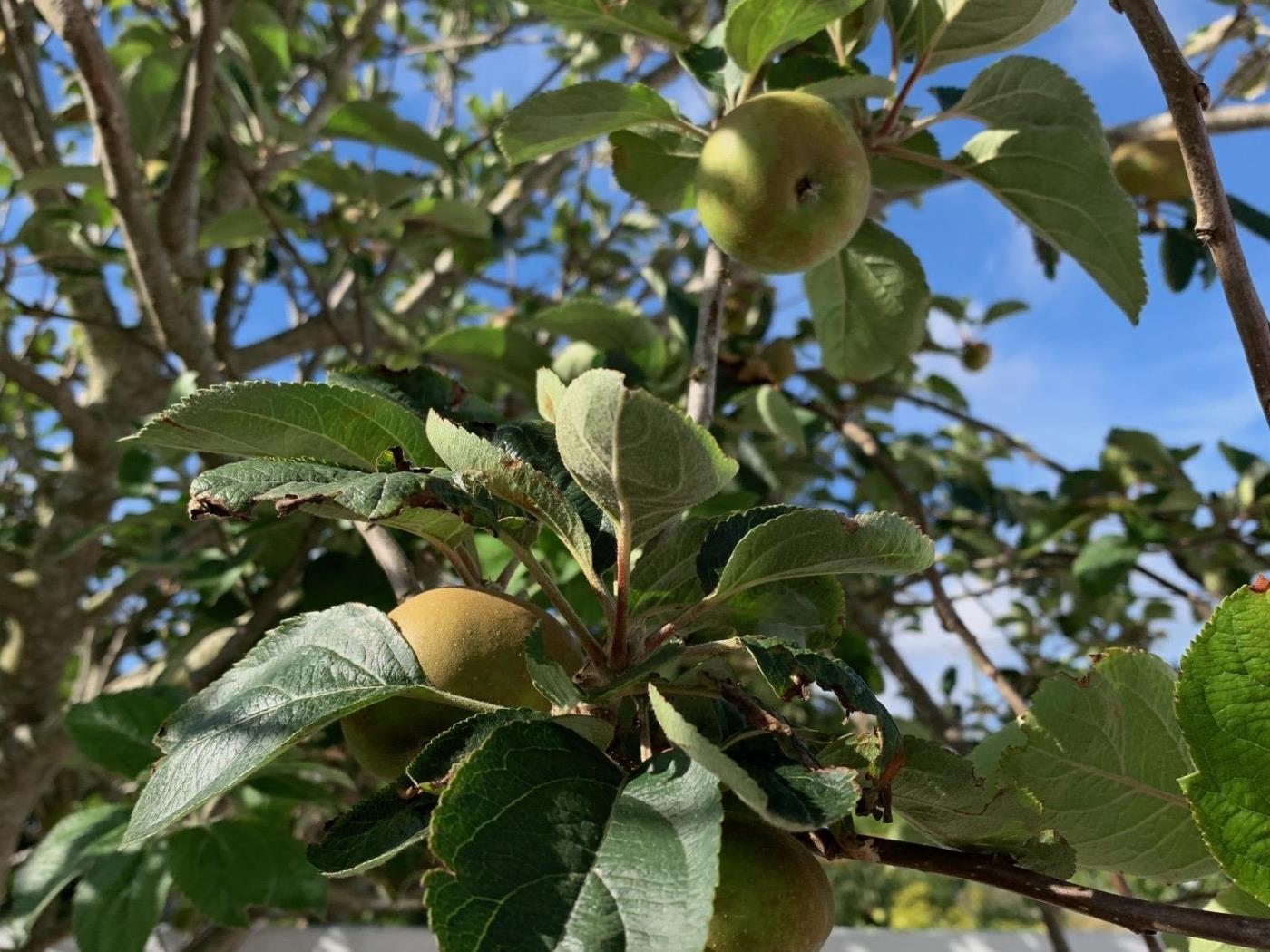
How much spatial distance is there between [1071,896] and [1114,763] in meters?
0.20

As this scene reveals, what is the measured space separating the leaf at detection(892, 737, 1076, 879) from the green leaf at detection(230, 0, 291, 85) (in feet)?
7.18

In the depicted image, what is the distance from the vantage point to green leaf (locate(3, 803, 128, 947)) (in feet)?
4.91

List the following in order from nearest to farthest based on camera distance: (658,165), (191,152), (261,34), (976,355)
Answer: (658,165), (191,152), (261,34), (976,355)

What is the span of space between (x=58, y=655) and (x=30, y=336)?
1359mm

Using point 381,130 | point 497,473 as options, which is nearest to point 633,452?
point 497,473

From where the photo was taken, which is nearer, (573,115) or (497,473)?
(497,473)

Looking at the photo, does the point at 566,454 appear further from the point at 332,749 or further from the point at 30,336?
the point at 30,336

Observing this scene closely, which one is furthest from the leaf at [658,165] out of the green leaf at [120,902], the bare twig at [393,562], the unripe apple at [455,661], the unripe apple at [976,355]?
the unripe apple at [976,355]

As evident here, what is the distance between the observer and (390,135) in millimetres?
2051

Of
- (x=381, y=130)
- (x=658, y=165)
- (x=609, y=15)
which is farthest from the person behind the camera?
(x=381, y=130)

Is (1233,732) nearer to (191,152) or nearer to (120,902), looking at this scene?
(120,902)

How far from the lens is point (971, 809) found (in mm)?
646

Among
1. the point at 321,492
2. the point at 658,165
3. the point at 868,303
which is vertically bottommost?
the point at 321,492

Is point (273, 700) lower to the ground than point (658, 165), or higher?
lower
